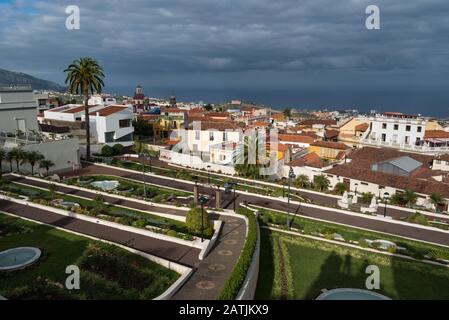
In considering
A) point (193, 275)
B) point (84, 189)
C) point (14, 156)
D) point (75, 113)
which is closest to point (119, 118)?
point (75, 113)

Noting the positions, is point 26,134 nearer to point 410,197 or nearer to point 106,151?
point 106,151

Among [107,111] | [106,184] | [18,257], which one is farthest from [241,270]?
[107,111]

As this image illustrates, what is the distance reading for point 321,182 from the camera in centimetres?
4269

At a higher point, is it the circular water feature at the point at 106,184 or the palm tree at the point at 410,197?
the circular water feature at the point at 106,184

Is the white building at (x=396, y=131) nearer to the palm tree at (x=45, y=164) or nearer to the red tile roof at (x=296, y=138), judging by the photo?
the red tile roof at (x=296, y=138)

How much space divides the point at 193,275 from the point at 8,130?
43.1 meters

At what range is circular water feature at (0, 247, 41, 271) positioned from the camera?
1878 centimetres

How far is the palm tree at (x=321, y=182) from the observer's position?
1679 inches

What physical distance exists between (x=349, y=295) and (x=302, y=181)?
27.4 meters

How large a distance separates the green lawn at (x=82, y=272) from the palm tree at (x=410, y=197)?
1012 inches

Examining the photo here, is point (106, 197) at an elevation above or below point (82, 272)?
above

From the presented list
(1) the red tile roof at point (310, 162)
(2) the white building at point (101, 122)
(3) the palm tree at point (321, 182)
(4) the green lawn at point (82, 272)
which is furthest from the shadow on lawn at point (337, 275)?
(2) the white building at point (101, 122)

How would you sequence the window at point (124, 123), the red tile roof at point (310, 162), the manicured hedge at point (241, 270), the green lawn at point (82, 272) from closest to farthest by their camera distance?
the manicured hedge at point (241, 270) < the green lawn at point (82, 272) < the red tile roof at point (310, 162) < the window at point (124, 123)
